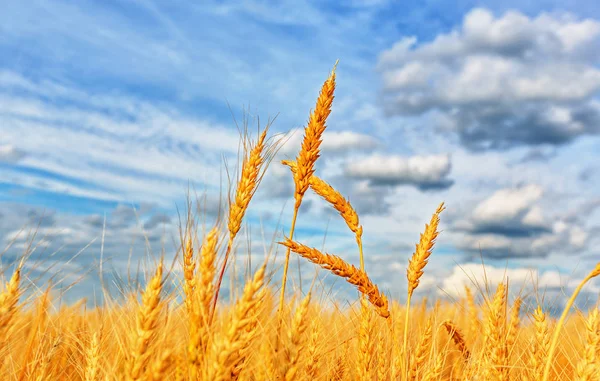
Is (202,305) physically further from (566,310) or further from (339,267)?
(566,310)

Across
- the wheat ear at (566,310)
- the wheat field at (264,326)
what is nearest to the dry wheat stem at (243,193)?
the wheat field at (264,326)

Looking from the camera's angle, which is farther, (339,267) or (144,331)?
(339,267)

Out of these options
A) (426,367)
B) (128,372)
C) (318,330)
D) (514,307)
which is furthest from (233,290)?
(514,307)

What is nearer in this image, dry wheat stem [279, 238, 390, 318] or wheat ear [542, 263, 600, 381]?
wheat ear [542, 263, 600, 381]

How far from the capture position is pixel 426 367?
11.2ft

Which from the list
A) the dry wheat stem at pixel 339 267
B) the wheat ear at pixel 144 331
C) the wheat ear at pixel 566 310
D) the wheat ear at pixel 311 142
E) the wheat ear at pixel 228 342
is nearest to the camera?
the wheat ear at pixel 228 342

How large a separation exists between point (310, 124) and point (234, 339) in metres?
1.51

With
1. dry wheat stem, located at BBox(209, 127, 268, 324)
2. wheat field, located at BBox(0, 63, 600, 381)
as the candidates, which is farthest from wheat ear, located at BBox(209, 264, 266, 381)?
dry wheat stem, located at BBox(209, 127, 268, 324)

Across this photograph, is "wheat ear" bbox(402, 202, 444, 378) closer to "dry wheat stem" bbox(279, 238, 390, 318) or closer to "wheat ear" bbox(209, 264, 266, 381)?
"dry wheat stem" bbox(279, 238, 390, 318)

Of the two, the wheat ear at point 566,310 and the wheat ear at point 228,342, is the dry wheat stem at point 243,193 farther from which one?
the wheat ear at point 566,310

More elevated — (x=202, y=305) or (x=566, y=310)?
(x=566, y=310)

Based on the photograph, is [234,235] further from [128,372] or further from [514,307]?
[514,307]

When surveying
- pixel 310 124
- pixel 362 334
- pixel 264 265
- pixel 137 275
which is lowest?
pixel 362 334

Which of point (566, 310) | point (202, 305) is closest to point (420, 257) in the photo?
point (566, 310)
